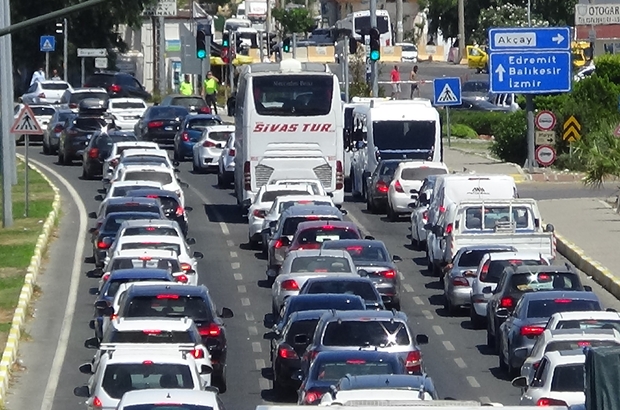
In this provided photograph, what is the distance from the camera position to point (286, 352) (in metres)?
22.4

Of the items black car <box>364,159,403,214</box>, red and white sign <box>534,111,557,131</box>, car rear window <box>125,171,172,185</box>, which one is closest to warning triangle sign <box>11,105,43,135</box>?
car rear window <box>125,171,172,185</box>

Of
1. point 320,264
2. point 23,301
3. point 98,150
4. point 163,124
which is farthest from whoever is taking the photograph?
point 163,124

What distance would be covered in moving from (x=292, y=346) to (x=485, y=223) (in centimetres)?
996

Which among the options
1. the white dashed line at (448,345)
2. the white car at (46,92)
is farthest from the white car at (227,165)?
the white car at (46,92)

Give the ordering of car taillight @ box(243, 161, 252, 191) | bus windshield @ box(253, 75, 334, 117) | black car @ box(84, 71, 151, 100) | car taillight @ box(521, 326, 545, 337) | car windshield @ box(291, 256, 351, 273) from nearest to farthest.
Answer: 1. car taillight @ box(521, 326, 545, 337)
2. car windshield @ box(291, 256, 351, 273)
3. bus windshield @ box(253, 75, 334, 117)
4. car taillight @ box(243, 161, 252, 191)
5. black car @ box(84, 71, 151, 100)

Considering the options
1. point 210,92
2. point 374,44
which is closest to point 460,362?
point 374,44

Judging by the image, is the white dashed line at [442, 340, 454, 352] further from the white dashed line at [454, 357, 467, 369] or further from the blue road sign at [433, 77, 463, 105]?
the blue road sign at [433, 77, 463, 105]

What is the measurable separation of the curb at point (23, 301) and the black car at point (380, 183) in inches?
308

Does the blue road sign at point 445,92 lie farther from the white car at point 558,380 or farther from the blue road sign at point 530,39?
the white car at point 558,380

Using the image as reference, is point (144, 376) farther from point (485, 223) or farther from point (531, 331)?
point (485, 223)

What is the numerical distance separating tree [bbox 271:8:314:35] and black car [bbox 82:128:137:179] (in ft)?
233

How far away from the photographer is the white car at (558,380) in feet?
60.0

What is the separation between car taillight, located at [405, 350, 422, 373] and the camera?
21.0m

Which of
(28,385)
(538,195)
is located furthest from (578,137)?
(28,385)
